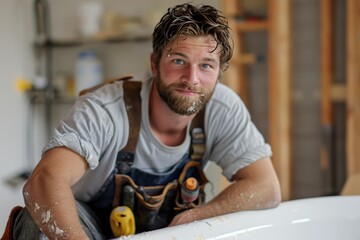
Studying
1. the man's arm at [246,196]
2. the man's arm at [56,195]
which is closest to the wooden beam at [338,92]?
the man's arm at [246,196]

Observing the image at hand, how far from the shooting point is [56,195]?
1.14 metres

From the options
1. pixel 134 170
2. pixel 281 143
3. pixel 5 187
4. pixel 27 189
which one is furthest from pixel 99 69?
pixel 27 189

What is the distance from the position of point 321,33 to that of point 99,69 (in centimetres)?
125

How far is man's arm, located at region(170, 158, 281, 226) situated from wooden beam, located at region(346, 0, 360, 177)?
115 cm

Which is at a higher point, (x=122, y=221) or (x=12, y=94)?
(x=12, y=94)

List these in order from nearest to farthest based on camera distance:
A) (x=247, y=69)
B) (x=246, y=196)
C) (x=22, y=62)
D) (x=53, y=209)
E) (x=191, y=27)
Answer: (x=53, y=209) → (x=191, y=27) → (x=246, y=196) → (x=247, y=69) → (x=22, y=62)

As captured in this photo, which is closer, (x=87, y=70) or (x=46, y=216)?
(x=46, y=216)

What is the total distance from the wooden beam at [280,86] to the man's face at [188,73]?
127cm

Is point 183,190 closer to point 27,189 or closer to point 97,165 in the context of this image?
point 97,165

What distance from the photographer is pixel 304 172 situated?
2752 millimetres

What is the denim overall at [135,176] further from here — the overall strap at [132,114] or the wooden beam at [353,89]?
the wooden beam at [353,89]

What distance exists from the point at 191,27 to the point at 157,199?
498 mm

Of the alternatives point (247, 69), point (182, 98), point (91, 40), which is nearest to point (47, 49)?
point (91, 40)

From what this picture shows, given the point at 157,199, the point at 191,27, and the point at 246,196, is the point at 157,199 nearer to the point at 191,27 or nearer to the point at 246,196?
the point at 246,196
